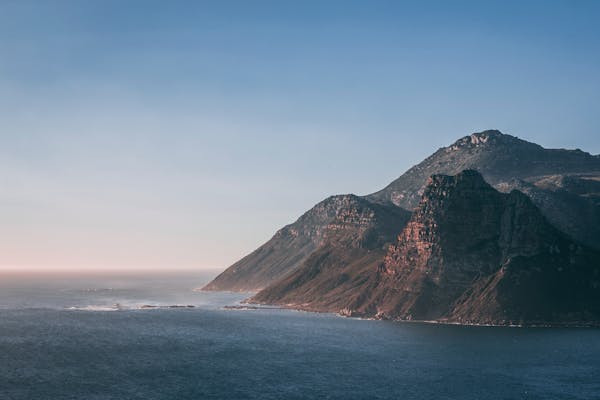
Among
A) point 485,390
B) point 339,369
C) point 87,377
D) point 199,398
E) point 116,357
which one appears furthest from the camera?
point 116,357

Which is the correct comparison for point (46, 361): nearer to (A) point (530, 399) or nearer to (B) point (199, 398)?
(B) point (199, 398)

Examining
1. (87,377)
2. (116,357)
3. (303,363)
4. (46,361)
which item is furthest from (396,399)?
(46,361)

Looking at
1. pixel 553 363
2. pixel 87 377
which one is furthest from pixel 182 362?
pixel 553 363

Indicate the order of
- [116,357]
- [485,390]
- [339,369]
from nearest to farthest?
1. [485,390]
2. [339,369]
3. [116,357]

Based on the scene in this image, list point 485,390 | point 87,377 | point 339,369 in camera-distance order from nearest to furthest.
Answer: point 485,390, point 87,377, point 339,369

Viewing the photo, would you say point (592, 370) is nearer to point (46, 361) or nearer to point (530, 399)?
point (530, 399)

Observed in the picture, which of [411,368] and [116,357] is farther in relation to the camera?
[116,357]

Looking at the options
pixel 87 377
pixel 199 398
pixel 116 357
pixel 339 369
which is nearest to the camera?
pixel 199 398

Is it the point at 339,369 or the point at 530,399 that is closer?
the point at 530,399
